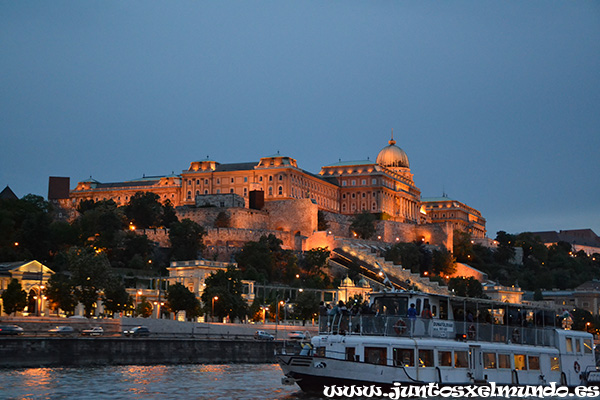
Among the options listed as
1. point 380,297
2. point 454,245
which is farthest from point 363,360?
point 454,245

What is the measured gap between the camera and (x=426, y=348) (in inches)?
1499

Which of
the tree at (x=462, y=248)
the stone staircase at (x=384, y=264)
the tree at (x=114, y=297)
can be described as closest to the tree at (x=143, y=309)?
→ the tree at (x=114, y=297)

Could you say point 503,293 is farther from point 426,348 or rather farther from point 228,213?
point 426,348

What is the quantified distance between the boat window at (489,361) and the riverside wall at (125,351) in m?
22.6

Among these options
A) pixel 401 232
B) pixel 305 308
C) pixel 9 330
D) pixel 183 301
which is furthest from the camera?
pixel 401 232

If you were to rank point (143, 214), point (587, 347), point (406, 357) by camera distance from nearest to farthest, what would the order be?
point (406, 357), point (587, 347), point (143, 214)

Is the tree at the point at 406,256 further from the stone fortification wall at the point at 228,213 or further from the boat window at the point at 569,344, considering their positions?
the boat window at the point at 569,344

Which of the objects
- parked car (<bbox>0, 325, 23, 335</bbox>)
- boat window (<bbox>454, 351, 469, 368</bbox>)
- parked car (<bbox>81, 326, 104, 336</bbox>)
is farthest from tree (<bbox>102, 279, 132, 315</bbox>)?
boat window (<bbox>454, 351, 469, 368</bbox>)

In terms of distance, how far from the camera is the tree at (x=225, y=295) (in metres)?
80.2

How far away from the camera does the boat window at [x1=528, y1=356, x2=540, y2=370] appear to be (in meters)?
42.4

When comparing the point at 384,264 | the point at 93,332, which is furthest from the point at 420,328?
the point at 384,264

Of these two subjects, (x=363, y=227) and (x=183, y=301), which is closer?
(x=183, y=301)

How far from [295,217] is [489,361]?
102m

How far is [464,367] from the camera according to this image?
3953 cm
